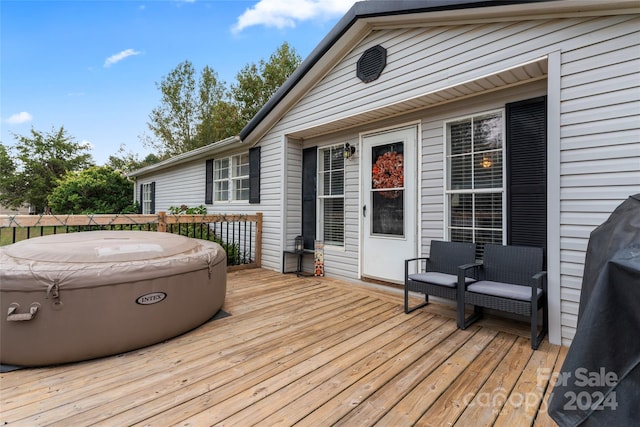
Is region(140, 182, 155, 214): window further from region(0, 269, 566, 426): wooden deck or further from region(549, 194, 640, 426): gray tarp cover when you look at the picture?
region(549, 194, 640, 426): gray tarp cover

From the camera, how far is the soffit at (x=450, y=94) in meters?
2.88

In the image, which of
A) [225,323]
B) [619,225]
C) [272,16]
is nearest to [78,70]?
[272,16]

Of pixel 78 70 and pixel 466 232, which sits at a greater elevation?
pixel 78 70

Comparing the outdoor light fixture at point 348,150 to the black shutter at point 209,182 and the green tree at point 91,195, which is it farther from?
the green tree at point 91,195

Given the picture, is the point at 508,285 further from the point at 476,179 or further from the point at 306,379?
the point at 306,379

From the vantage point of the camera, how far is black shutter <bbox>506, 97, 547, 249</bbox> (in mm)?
2947

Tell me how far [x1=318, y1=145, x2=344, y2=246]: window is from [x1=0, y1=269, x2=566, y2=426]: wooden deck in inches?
85.1

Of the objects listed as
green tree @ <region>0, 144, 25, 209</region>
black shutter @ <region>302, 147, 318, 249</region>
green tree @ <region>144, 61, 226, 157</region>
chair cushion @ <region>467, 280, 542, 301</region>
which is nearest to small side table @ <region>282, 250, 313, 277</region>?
black shutter @ <region>302, 147, 318, 249</region>

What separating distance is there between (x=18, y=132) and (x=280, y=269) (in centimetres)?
2391

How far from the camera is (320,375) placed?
2041mm

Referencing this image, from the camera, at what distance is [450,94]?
345 centimetres

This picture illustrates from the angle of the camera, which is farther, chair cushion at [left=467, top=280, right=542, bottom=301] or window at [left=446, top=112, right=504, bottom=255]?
window at [left=446, top=112, right=504, bottom=255]

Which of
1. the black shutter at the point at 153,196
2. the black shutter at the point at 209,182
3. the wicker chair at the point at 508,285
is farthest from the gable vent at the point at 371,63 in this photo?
the black shutter at the point at 153,196

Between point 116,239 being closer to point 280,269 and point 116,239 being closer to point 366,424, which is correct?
point 366,424
